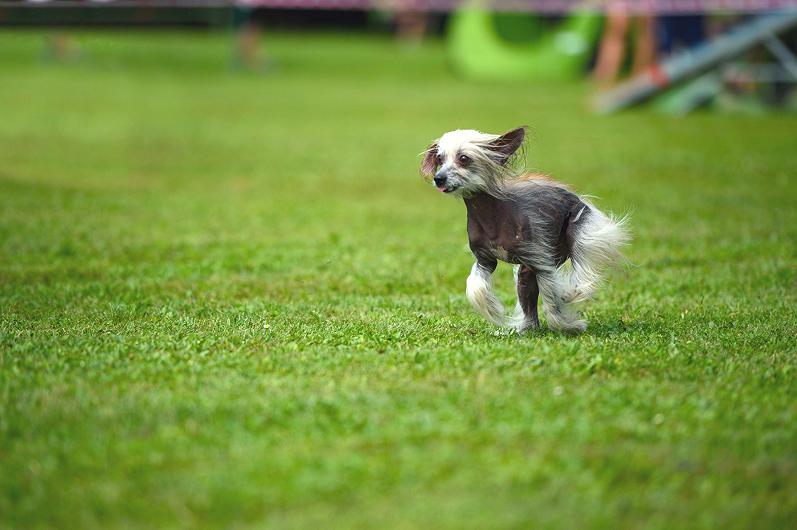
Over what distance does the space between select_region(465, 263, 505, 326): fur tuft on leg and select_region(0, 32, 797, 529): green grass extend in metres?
0.17

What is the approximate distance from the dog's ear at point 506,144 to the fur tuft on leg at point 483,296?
24.2 inches

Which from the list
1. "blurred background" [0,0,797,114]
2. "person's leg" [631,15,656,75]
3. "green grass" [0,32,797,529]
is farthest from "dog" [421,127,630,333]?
"person's leg" [631,15,656,75]

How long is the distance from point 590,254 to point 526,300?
47 cm

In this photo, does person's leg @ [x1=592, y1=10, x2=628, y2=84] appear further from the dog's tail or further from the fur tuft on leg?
the fur tuft on leg

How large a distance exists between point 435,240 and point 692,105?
445 inches

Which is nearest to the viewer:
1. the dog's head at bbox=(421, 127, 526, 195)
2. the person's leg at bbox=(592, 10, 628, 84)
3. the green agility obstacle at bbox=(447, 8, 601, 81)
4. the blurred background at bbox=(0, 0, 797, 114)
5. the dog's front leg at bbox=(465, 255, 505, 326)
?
the dog's head at bbox=(421, 127, 526, 195)

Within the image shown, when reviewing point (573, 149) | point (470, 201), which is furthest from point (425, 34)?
point (470, 201)

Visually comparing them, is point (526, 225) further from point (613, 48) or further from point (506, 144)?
point (613, 48)

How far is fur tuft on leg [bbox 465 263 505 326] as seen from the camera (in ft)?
19.3

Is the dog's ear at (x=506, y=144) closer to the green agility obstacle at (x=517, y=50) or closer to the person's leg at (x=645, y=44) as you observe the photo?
the person's leg at (x=645, y=44)

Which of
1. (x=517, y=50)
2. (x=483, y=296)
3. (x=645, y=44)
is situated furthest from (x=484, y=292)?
(x=517, y=50)

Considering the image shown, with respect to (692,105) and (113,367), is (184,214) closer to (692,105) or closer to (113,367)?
(113,367)

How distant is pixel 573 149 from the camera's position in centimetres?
1501

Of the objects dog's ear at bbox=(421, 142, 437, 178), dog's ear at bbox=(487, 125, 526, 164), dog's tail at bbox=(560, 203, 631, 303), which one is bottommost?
dog's tail at bbox=(560, 203, 631, 303)
